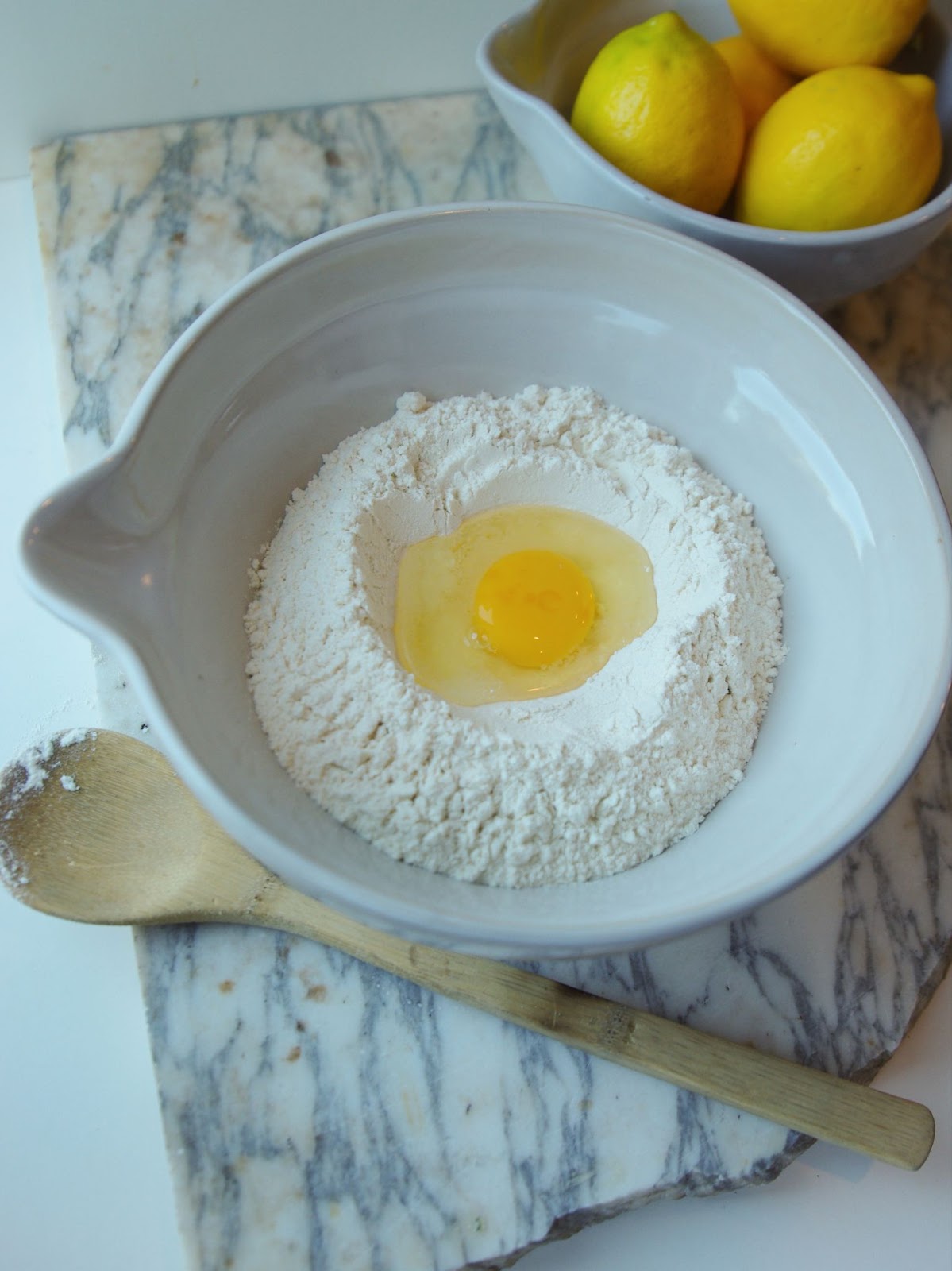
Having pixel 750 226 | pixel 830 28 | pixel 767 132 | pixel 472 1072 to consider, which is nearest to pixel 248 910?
pixel 472 1072

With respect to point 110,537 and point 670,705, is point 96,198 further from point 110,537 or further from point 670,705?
point 670,705

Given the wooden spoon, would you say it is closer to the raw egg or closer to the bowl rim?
the raw egg

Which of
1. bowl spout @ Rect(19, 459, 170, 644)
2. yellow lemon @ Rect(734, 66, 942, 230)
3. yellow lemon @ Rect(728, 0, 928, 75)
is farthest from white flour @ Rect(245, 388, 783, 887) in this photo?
yellow lemon @ Rect(728, 0, 928, 75)

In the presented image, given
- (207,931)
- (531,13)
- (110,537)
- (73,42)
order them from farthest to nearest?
1. (73,42)
2. (531,13)
3. (207,931)
4. (110,537)

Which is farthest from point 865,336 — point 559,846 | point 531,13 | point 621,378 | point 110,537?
point 110,537

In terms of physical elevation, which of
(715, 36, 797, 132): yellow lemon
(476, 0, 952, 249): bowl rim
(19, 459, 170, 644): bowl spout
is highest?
(715, 36, 797, 132): yellow lemon

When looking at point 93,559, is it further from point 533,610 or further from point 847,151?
point 847,151
